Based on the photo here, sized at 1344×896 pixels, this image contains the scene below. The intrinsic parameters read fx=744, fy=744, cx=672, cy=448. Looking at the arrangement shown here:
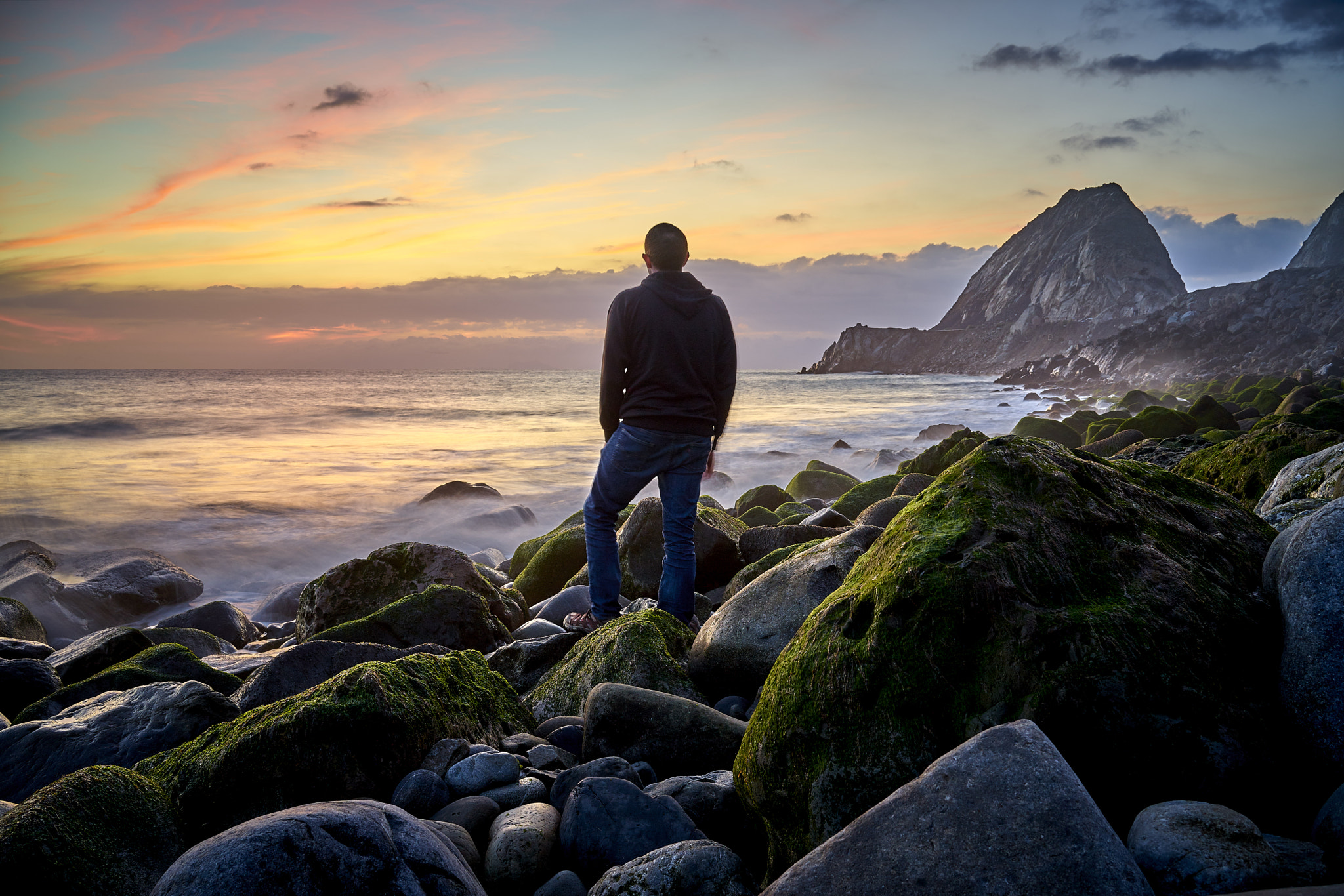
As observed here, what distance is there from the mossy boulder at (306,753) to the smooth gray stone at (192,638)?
3.65 metres

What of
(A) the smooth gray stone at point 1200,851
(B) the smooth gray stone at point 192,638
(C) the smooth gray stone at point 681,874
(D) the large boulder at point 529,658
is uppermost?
(A) the smooth gray stone at point 1200,851

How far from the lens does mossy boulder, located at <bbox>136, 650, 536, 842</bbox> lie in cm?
276

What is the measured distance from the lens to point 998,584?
230 centimetres

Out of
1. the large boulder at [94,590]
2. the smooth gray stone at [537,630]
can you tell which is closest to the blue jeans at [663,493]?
the smooth gray stone at [537,630]

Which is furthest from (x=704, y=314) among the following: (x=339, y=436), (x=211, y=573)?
(x=339, y=436)

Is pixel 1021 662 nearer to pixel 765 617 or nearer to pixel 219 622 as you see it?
pixel 765 617

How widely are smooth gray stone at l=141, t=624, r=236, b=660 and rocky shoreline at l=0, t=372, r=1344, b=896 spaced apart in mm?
2464

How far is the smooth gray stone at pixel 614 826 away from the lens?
2400 millimetres

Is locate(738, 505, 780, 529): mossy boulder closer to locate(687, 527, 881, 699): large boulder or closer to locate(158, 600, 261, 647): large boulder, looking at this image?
locate(687, 527, 881, 699): large boulder

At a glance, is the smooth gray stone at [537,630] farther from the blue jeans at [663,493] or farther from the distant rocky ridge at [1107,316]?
the distant rocky ridge at [1107,316]

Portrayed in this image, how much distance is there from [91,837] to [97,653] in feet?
11.8

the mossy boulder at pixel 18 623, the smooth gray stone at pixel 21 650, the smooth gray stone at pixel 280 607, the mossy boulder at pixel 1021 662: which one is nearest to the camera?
the mossy boulder at pixel 1021 662

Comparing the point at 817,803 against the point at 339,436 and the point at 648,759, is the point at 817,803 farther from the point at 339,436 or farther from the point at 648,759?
the point at 339,436

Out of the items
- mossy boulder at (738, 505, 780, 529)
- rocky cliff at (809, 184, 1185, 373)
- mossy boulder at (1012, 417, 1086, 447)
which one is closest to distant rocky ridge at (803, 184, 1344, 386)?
rocky cliff at (809, 184, 1185, 373)
